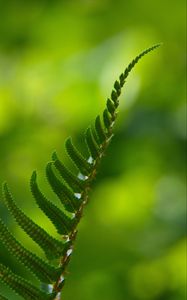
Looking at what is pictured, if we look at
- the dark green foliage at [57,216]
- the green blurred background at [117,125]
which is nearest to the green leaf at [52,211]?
the dark green foliage at [57,216]

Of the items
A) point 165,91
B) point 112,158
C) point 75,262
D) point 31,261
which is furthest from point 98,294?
point 31,261

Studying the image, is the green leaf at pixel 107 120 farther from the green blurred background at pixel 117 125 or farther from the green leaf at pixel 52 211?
the green blurred background at pixel 117 125

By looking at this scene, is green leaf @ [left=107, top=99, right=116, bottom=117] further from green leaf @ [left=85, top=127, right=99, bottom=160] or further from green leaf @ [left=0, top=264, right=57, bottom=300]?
green leaf @ [left=0, top=264, right=57, bottom=300]

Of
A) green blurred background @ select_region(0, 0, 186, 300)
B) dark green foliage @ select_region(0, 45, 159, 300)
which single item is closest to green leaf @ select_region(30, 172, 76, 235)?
dark green foliage @ select_region(0, 45, 159, 300)

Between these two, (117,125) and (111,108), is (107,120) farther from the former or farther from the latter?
(117,125)

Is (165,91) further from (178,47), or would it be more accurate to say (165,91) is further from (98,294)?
(98,294)
